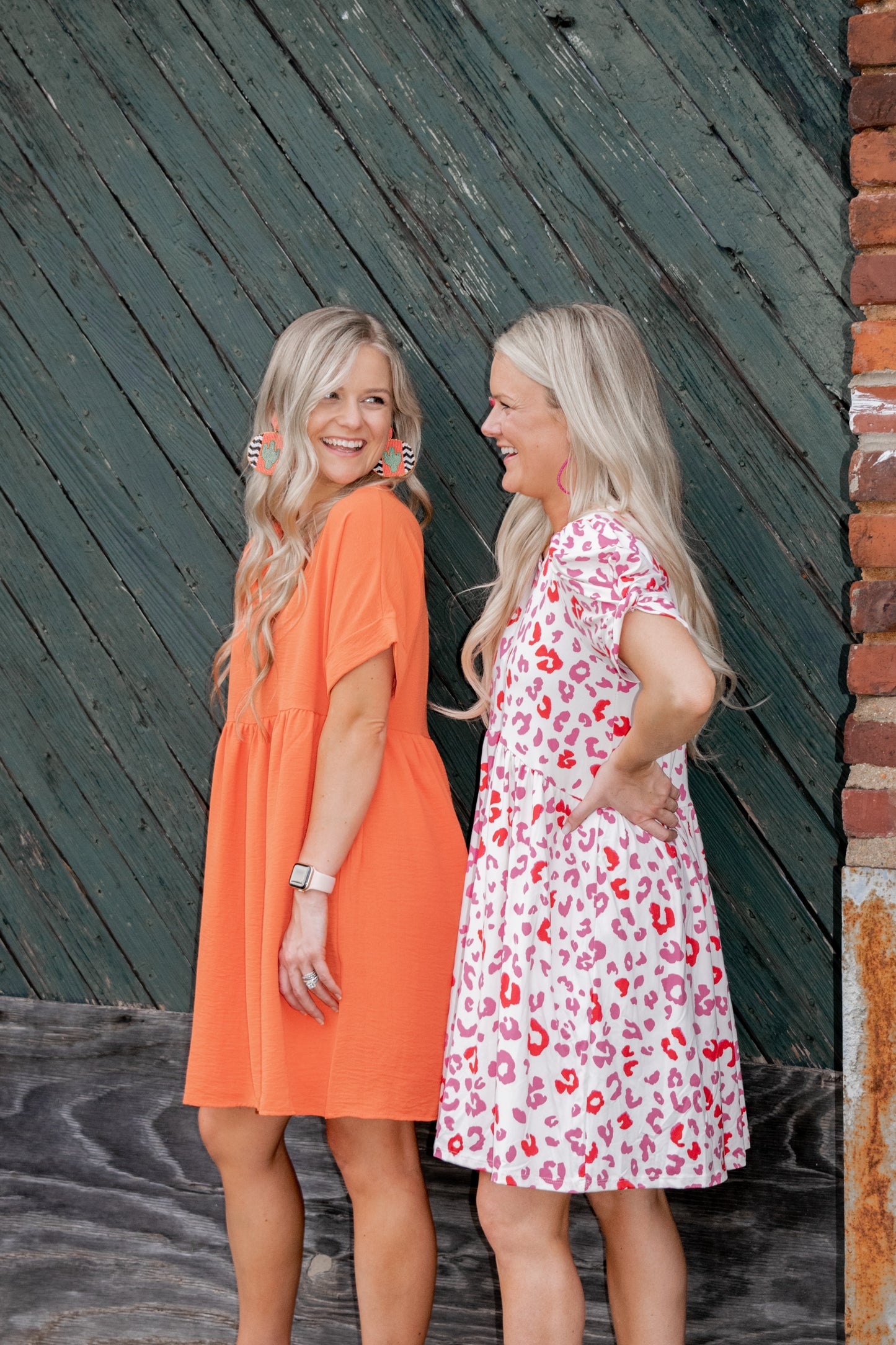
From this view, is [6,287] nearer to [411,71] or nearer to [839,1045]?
[411,71]

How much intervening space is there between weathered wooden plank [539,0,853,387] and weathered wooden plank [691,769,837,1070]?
898 mm

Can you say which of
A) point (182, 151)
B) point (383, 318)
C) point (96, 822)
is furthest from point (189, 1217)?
point (182, 151)

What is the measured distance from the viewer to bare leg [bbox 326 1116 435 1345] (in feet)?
6.85

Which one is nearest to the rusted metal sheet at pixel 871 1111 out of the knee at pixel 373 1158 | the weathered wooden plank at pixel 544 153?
the knee at pixel 373 1158

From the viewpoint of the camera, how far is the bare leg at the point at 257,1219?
2184mm

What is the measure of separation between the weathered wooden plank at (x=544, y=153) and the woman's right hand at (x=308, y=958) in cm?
128

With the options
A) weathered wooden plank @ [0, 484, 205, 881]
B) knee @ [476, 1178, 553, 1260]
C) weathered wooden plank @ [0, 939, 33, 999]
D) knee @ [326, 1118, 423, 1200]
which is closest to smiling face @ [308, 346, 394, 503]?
weathered wooden plank @ [0, 484, 205, 881]

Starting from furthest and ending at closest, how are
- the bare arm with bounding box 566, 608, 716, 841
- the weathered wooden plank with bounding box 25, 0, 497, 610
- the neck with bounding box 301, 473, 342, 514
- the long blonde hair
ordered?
the weathered wooden plank with bounding box 25, 0, 497, 610, the neck with bounding box 301, 473, 342, 514, the long blonde hair, the bare arm with bounding box 566, 608, 716, 841

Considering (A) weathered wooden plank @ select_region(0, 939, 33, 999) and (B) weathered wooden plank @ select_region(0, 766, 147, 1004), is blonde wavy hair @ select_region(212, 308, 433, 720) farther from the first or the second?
(A) weathered wooden plank @ select_region(0, 939, 33, 999)

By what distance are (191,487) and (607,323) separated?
1.16 meters

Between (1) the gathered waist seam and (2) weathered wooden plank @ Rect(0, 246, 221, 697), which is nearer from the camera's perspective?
(1) the gathered waist seam

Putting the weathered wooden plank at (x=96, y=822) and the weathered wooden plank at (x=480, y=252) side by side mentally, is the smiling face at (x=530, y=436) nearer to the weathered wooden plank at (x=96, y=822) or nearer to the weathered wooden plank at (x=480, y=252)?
the weathered wooden plank at (x=480, y=252)

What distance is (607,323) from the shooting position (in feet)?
6.70

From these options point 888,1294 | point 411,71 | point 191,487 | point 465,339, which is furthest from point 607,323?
point 888,1294
